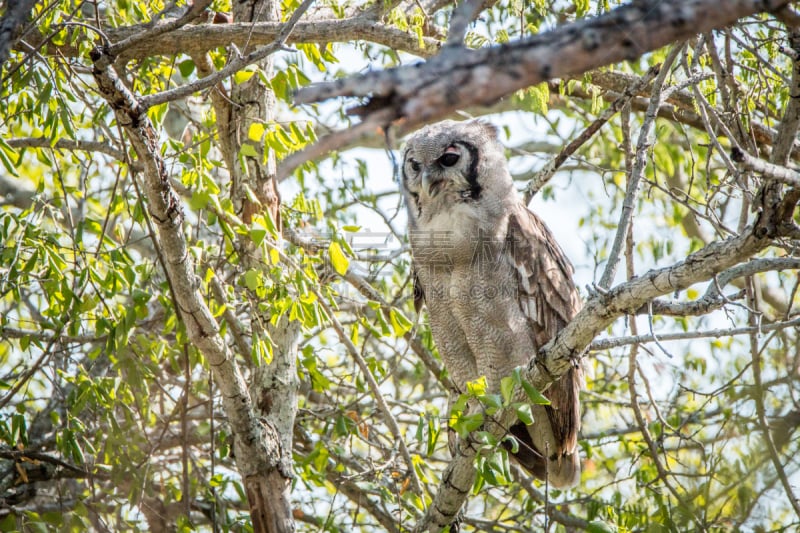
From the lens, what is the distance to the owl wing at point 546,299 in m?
4.00

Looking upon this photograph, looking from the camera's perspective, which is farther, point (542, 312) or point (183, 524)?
point (542, 312)

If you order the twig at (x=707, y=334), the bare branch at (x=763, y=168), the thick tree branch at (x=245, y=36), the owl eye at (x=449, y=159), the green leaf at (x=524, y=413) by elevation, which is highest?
the thick tree branch at (x=245, y=36)

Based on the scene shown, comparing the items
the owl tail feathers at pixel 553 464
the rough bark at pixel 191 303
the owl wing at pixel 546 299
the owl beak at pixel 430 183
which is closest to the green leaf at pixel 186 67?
the rough bark at pixel 191 303

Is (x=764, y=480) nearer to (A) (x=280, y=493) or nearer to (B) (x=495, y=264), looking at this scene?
(B) (x=495, y=264)

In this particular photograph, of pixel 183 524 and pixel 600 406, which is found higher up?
pixel 600 406

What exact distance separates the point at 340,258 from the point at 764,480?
1.94m

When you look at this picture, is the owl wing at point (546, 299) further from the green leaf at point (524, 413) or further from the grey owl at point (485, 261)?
the green leaf at point (524, 413)

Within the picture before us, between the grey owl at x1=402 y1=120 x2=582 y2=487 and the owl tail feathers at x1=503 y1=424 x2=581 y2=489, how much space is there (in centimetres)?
10

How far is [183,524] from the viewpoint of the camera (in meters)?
3.59

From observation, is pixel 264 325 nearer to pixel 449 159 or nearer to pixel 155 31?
pixel 449 159

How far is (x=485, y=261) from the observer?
3.98 meters

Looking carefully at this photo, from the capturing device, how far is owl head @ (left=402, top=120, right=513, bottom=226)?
13.1ft

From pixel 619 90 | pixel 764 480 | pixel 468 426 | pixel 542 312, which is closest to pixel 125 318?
pixel 468 426

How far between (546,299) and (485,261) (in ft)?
1.36
